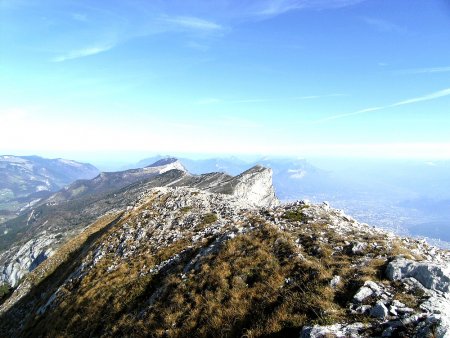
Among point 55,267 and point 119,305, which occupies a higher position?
point 119,305

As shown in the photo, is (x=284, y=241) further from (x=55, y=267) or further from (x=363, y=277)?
(x=55, y=267)

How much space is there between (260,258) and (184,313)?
6.10 metres

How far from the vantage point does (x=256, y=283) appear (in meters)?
18.6

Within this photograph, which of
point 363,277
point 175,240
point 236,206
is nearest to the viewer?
point 363,277

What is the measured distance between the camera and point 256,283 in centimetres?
1856

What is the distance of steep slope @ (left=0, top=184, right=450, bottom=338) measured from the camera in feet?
44.5

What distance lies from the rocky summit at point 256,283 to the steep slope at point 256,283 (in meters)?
0.07

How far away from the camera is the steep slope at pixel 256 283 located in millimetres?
13570

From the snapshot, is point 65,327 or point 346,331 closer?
point 346,331

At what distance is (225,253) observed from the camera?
77.2 ft

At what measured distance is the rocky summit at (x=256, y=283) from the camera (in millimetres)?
13541

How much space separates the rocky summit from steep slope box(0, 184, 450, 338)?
0.23 feet

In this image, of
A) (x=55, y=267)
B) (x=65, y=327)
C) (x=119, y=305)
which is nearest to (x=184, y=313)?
(x=119, y=305)

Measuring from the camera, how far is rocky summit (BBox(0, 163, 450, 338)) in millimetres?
13541
